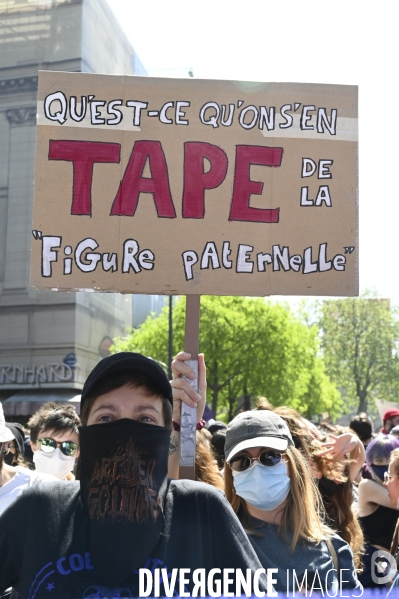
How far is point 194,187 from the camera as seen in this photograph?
335 centimetres

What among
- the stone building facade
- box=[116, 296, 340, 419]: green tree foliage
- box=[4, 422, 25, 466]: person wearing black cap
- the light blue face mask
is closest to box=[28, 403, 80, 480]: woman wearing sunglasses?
box=[4, 422, 25, 466]: person wearing black cap

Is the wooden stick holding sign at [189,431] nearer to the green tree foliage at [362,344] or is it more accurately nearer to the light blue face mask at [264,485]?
the light blue face mask at [264,485]

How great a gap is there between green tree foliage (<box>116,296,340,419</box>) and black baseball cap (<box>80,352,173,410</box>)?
30.3 meters

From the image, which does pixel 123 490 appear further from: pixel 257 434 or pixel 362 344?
pixel 362 344

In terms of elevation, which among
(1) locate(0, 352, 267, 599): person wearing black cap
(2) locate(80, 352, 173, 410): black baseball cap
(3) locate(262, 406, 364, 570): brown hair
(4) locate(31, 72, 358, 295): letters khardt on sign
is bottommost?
(3) locate(262, 406, 364, 570): brown hair

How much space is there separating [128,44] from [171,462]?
4603 centimetres

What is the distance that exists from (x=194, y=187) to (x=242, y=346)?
102 feet

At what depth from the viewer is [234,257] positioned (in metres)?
3.32

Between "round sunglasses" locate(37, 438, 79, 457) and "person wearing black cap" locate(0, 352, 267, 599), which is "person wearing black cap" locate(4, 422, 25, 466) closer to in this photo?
"round sunglasses" locate(37, 438, 79, 457)

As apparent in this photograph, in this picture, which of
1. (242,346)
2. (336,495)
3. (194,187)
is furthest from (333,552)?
(242,346)

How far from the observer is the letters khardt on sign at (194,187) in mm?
3273

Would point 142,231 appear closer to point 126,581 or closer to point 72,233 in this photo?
point 72,233

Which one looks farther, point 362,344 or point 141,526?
point 362,344

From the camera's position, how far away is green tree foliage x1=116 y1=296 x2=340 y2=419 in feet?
110
